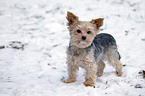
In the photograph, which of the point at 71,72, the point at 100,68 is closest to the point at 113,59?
the point at 100,68

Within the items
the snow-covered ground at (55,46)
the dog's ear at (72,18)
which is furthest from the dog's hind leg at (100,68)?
the dog's ear at (72,18)

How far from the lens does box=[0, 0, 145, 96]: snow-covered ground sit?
178 inches

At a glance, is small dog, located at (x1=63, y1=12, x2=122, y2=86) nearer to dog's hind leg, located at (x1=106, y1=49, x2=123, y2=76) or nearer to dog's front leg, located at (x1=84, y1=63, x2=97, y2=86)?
dog's front leg, located at (x1=84, y1=63, x2=97, y2=86)

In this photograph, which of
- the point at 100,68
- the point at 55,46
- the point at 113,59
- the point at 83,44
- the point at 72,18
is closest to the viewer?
the point at 83,44

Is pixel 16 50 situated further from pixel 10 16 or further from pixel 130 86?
pixel 10 16

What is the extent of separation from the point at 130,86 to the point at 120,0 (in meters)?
10.2

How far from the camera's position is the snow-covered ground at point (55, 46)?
451 cm

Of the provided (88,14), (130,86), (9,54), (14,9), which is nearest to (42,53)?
(9,54)

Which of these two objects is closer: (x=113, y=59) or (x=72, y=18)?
(x=72, y=18)

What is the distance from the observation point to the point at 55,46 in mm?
7805

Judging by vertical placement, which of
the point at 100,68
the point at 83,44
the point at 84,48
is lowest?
the point at 100,68

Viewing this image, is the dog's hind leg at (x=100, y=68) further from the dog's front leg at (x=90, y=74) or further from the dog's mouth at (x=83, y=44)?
the dog's mouth at (x=83, y=44)

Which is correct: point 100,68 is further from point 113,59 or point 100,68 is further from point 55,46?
point 55,46

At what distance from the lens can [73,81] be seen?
5070mm
